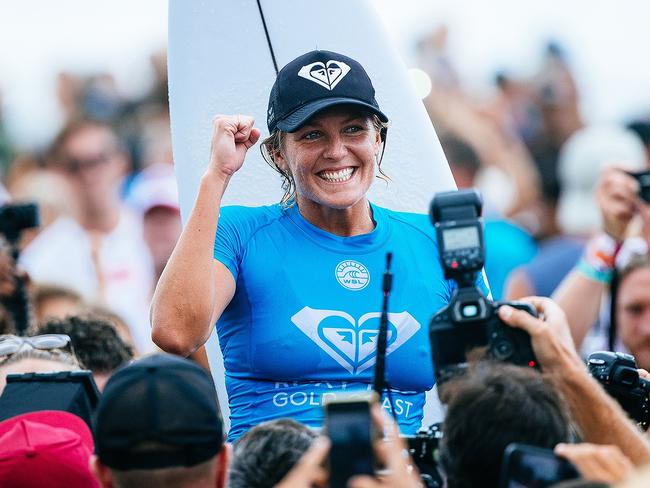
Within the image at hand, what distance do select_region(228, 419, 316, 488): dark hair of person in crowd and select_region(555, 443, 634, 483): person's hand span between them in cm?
65

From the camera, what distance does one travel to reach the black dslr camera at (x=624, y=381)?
364 centimetres

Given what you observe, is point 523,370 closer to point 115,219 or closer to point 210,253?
point 210,253

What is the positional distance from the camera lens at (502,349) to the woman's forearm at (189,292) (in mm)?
942

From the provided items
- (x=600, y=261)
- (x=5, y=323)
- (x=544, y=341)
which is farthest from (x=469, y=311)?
(x=5, y=323)

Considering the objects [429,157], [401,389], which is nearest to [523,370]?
[401,389]

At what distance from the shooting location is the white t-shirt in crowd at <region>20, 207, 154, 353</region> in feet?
→ 25.3

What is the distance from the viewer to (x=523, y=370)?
2.84 metres

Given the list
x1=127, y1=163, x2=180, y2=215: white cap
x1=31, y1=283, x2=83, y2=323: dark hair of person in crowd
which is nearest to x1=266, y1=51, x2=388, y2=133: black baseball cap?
x1=31, y1=283, x2=83, y2=323: dark hair of person in crowd

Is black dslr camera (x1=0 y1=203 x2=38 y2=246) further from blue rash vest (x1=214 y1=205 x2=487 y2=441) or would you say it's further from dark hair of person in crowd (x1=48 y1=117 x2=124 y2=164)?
dark hair of person in crowd (x1=48 y1=117 x2=124 y2=164)

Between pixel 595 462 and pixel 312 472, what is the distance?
57cm

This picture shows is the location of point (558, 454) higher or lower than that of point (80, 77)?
lower

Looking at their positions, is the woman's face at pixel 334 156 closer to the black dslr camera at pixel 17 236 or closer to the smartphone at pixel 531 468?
the smartphone at pixel 531 468

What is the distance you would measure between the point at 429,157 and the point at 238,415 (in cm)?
150

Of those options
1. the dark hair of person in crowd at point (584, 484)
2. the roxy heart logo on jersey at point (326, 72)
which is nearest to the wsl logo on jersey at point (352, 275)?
the roxy heart logo on jersey at point (326, 72)
